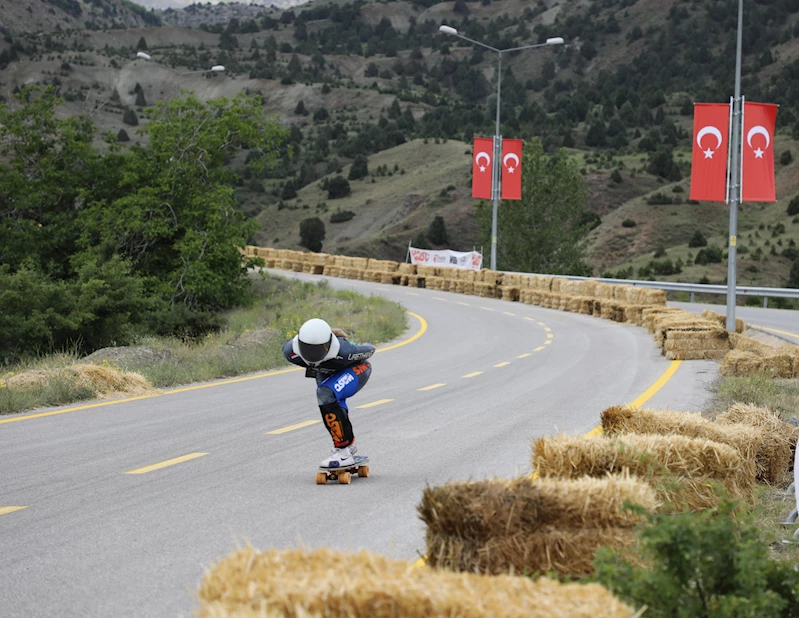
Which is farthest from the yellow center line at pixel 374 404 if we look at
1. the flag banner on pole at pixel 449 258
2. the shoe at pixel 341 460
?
the flag banner on pole at pixel 449 258

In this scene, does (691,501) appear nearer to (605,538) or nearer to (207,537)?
(605,538)

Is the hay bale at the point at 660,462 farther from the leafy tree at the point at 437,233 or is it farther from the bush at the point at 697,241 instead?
the leafy tree at the point at 437,233

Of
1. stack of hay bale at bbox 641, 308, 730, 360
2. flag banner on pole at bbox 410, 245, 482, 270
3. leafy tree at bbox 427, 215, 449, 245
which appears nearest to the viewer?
stack of hay bale at bbox 641, 308, 730, 360

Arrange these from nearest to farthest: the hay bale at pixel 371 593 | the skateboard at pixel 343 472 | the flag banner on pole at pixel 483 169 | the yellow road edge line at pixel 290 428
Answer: the hay bale at pixel 371 593, the skateboard at pixel 343 472, the yellow road edge line at pixel 290 428, the flag banner on pole at pixel 483 169

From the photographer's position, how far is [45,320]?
2834cm

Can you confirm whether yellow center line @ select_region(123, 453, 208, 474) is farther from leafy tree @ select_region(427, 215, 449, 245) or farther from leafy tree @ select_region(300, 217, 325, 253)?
leafy tree @ select_region(300, 217, 325, 253)

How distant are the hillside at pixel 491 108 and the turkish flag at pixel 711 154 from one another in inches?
1530

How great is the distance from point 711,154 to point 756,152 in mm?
1101

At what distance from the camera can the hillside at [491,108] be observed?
87188 millimetres

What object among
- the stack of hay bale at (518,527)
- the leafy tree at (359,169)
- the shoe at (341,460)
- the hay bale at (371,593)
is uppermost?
the leafy tree at (359,169)

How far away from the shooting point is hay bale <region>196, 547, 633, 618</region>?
2943 millimetres

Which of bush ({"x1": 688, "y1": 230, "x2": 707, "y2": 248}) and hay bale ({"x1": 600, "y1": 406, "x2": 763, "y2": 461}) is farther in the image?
bush ({"x1": 688, "y1": 230, "x2": 707, "y2": 248})

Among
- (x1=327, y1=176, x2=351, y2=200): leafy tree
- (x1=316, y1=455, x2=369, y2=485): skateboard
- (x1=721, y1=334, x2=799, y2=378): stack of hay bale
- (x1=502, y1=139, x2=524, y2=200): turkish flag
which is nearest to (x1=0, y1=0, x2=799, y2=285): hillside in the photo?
(x1=327, y1=176, x2=351, y2=200): leafy tree

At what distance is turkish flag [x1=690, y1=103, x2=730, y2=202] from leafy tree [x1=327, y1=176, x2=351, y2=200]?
9539 centimetres
